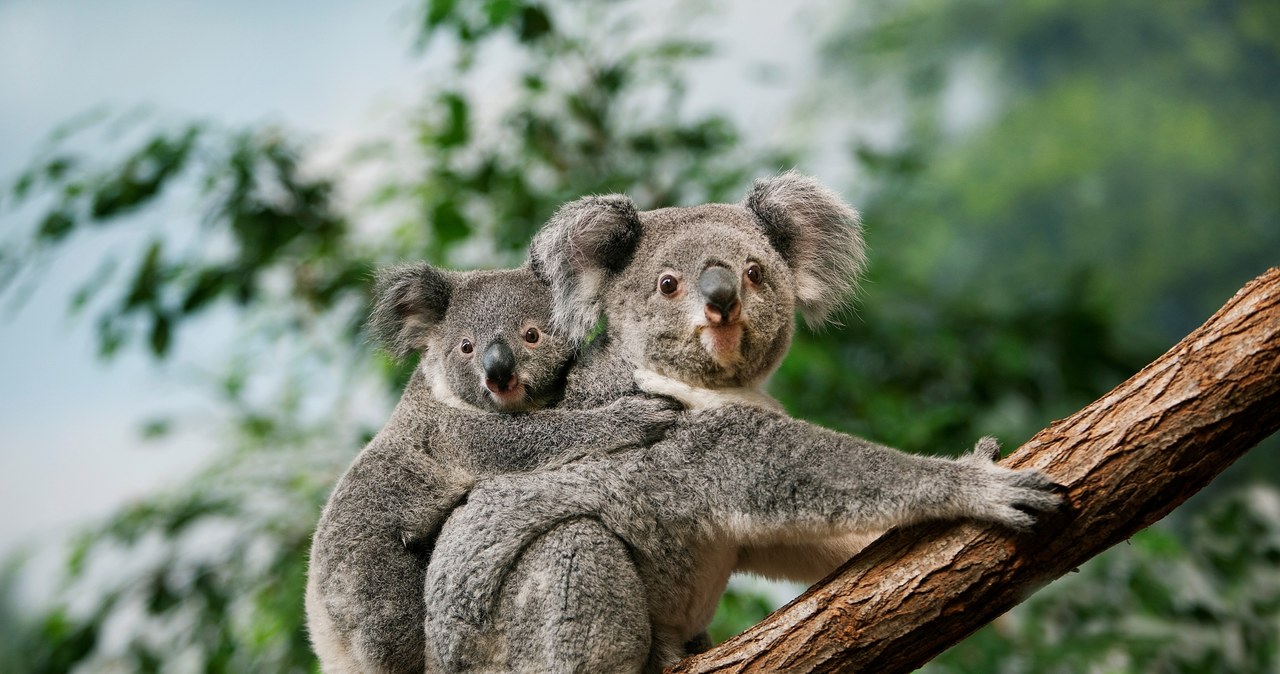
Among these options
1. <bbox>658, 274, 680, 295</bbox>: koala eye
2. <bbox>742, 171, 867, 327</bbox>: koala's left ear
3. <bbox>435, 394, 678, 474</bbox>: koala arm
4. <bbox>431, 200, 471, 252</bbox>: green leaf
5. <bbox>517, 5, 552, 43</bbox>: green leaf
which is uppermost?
<bbox>517, 5, 552, 43</bbox>: green leaf

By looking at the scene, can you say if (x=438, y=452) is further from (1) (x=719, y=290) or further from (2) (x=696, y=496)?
(1) (x=719, y=290)

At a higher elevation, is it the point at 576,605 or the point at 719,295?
the point at 719,295

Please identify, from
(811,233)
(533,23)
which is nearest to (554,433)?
(811,233)

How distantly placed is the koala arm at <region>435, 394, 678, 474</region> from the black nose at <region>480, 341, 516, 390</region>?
92mm

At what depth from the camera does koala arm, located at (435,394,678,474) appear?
2441 millimetres

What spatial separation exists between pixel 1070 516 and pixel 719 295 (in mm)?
861

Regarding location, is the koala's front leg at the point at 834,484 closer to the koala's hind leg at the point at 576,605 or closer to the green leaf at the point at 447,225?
the koala's hind leg at the point at 576,605

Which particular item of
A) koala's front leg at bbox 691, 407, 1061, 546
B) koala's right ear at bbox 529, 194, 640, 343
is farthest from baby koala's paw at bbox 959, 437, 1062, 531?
koala's right ear at bbox 529, 194, 640, 343

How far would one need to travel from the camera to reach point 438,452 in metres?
2.61

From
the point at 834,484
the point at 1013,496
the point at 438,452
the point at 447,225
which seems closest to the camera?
the point at 1013,496

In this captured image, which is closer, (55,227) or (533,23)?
(55,227)

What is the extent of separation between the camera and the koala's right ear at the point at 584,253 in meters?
2.60

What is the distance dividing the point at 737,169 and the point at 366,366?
6.70 feet

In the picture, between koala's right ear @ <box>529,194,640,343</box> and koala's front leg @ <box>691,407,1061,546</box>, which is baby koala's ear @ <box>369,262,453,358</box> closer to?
koala's right ear @ <box>529,194,640,343</box>
